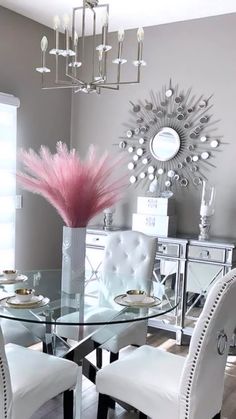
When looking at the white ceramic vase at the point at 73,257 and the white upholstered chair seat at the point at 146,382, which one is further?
the white ceramic vase at the point at 73,257

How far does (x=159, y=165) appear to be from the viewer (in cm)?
400

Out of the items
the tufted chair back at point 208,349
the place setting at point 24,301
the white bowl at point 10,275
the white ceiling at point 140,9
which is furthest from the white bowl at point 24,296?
the white ceiling at point 140,9

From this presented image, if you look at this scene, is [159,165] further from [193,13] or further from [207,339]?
[207,339]

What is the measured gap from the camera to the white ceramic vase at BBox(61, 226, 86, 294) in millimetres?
2350

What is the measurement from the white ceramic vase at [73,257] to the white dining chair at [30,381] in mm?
454

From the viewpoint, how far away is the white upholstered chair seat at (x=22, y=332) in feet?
7.94

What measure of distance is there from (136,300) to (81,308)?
0.29 meters

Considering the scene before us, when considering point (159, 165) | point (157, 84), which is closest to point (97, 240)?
point (159, 165)

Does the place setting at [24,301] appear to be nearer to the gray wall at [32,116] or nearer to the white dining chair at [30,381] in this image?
the white dining chair at [30,381]

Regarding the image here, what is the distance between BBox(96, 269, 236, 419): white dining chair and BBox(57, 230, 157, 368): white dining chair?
0.41m

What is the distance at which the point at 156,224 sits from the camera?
3.67m

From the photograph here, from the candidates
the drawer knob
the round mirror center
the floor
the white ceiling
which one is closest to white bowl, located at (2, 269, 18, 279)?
the floor

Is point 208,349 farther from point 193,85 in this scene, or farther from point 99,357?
point 193,85

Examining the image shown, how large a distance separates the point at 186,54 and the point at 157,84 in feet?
1.21
